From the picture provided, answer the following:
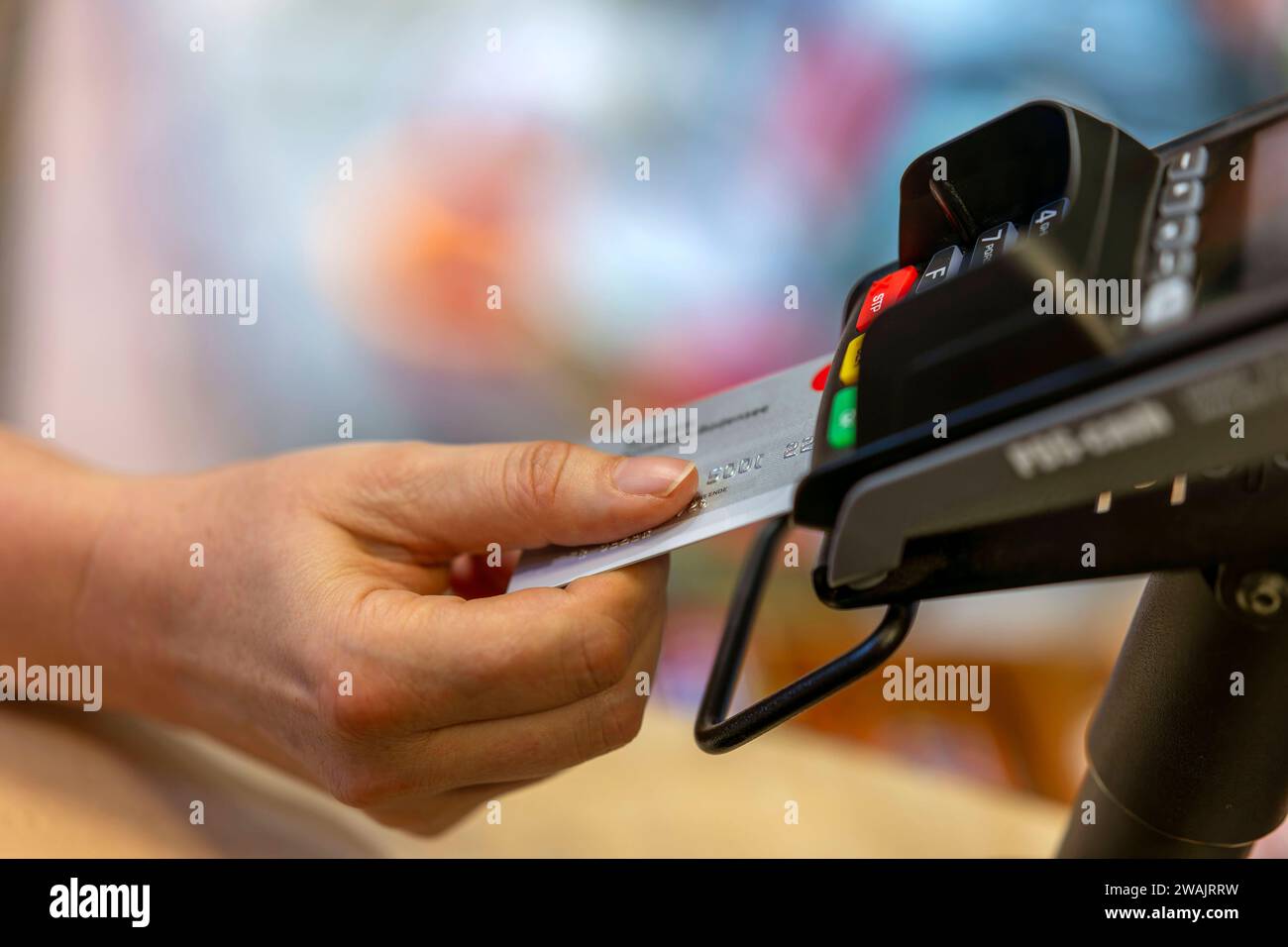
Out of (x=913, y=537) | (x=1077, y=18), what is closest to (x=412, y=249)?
(x=1077, y=18)

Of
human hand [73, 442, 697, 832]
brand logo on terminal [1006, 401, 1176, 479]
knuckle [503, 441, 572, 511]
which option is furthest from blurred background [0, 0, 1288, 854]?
brand logo on terminal [1006, 401, 1176, 479]

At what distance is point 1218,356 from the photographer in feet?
1.07

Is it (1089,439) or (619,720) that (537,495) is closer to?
(619,720)

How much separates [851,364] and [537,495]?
0.63 ft

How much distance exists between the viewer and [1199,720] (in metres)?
0.47

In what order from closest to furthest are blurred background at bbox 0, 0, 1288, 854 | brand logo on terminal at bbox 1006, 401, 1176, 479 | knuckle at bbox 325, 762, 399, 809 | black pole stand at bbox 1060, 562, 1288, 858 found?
brand logo on terminal at bbox 1006, 401, 1176, 479 < black pole stand at bbox 1060, 562, 1288, 858 < knuckle at bbox 325, 762, 399, 809 < blurred background at bbox 0, 0, 1288, 854

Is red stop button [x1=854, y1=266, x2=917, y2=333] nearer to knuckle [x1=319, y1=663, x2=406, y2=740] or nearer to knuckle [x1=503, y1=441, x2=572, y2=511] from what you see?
knuckle [x1=503, y1=441, x2=572, y2=511]

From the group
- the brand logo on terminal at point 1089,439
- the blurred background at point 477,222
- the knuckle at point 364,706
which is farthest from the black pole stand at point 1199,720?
the blurred background at point 477,222

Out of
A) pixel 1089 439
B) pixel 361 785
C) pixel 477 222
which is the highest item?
pixel 477 222

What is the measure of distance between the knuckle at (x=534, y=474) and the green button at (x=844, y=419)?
171 mm

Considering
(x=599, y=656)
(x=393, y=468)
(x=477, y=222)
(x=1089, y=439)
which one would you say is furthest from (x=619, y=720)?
(x=477, y=222)

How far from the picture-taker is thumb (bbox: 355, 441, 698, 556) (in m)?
0.53

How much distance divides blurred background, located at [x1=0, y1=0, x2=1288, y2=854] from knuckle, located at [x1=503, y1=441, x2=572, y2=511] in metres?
0.81

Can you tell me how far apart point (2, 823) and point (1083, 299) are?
0.67 m
